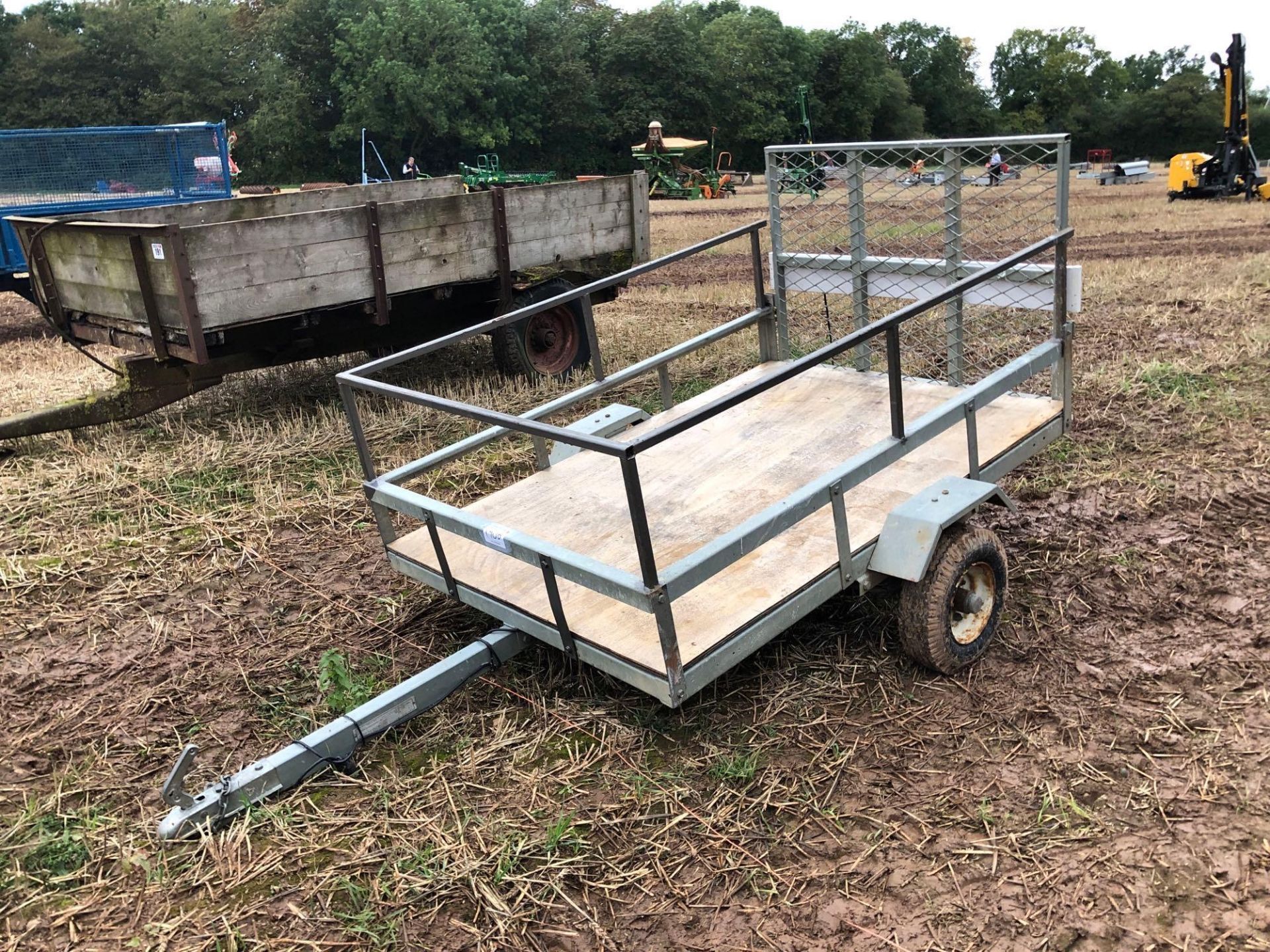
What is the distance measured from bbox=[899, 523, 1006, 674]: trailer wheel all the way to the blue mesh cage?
29.4 ft

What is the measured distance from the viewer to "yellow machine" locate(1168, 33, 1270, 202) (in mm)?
18453

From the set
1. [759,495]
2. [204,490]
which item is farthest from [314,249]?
[759,495]

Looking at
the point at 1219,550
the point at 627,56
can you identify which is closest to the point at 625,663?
the point at 1219,550

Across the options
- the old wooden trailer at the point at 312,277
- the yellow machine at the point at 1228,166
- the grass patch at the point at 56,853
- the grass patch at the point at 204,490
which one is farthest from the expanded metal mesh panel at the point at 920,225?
the yellow machine at the point at 1228,166

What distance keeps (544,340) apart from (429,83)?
39.0 m

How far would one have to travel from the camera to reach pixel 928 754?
3.34 m

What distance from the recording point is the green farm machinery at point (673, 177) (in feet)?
→ 104

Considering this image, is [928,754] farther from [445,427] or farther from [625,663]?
[445,427]

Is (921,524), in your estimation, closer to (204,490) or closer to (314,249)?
(204,490)

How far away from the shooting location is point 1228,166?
65.3ft

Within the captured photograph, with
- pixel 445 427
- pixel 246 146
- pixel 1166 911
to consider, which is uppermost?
pixel 246 146

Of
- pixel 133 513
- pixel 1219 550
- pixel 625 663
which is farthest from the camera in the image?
pixel 133 513

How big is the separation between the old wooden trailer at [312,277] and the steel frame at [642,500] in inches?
60.9

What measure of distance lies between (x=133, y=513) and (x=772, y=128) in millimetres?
58384
